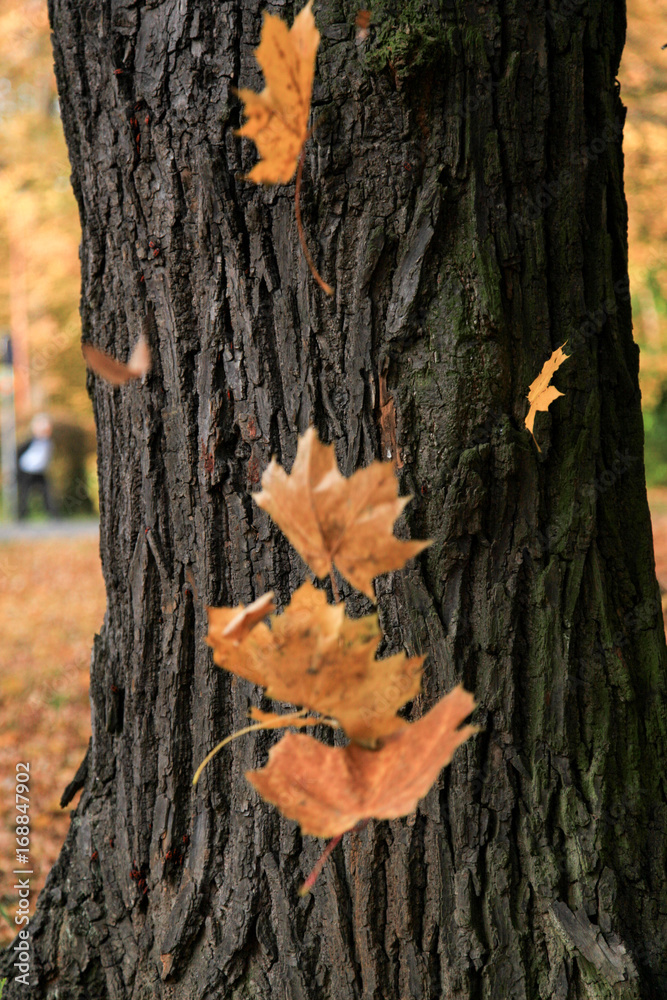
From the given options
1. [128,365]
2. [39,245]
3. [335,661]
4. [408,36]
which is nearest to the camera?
[335,661]

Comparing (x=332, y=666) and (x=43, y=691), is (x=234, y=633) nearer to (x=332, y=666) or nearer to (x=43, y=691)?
(x=332, y=666)

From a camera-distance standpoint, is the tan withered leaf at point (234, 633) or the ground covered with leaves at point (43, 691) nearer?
the tan withered leaf at point (234, 633)

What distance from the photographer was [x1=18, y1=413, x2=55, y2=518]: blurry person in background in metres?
13.8

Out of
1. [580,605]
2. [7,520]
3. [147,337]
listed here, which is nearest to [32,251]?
[7,520]

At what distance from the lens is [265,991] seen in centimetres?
134

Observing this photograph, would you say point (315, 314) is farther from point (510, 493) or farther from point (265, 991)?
point (265, 991)

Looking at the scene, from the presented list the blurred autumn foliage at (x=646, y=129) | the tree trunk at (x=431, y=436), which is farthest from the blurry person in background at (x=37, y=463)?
the tree trunk at (x=431, y=436)

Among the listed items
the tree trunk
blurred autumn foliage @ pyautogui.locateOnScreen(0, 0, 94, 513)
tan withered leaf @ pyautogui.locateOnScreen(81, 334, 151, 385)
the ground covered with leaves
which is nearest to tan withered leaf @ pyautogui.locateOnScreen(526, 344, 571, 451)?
the tree trunk

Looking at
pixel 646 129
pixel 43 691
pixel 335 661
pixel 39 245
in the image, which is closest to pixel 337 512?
pixel 335 661

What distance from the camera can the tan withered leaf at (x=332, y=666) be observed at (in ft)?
2.64

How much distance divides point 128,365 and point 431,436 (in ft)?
2.09

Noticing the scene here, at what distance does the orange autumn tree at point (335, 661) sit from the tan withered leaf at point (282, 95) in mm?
402

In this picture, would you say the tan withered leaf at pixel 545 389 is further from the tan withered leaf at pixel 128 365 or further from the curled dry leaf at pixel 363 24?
the tan withered leaf at pixel 128 365

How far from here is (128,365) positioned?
4.75 feet
